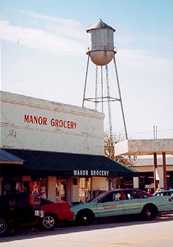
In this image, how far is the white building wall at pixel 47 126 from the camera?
27.7 m

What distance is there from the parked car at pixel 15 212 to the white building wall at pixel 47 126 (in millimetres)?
6420

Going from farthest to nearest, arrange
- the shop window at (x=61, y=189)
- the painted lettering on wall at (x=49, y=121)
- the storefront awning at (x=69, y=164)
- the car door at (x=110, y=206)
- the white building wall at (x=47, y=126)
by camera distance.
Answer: the shop window at (x=61, y=189)
the painted lettering on wall at (x=49, y=121)
the white building wall at (x=47, y=126)
the storefront awning at (x=69, y=164)
the car door at (x=110, y=206)

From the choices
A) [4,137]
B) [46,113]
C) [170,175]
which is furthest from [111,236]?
[170,175]

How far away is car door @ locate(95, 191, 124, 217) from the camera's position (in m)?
24.5

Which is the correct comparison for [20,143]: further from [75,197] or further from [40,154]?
[75,197]

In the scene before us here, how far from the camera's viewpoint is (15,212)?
67.1 feet

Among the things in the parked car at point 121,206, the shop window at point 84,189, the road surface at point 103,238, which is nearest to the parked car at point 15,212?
the road surface at point 103,238

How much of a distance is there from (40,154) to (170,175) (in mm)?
31100

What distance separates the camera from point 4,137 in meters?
27.1

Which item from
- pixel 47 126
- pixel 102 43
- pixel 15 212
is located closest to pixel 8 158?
pixel 15 212

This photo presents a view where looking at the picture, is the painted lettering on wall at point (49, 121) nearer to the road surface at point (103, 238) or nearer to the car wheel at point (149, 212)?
the car wheel at point (149, 212)

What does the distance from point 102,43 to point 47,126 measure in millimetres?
13081

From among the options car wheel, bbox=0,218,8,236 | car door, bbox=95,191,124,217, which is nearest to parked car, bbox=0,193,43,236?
car wheel, bbox=0,218,8,236

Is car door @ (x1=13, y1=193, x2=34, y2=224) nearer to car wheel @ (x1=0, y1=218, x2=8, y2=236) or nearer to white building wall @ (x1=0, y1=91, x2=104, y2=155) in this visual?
car wheel @ (x1=0, y1=218, x2=8, y2=236)
